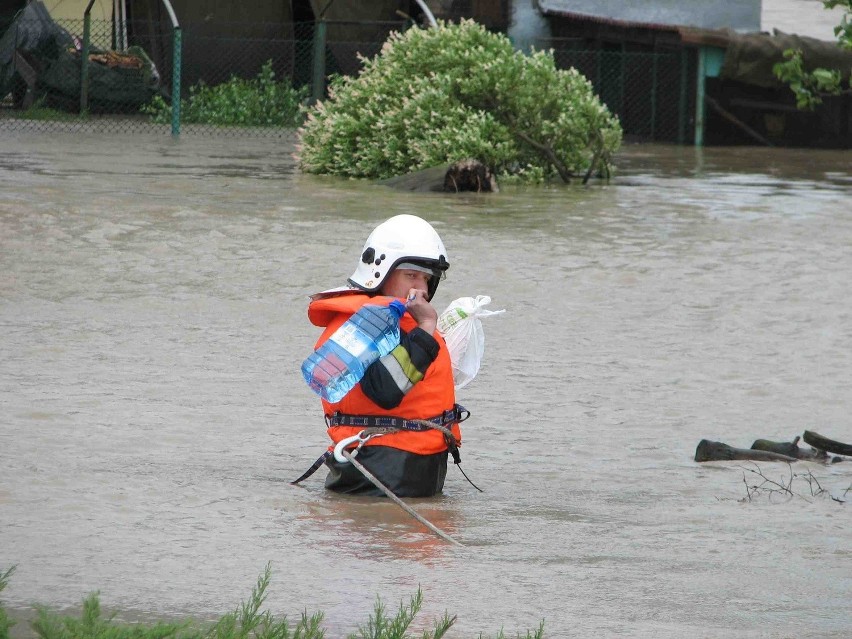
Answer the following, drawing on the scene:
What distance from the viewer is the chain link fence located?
82.0 ft

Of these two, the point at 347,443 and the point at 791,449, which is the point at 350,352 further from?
the point at 791,449

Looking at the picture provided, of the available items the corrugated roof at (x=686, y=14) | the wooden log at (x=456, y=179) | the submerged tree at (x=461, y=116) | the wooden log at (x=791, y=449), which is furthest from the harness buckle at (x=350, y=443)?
the corrugated roof at (x=686, y=14)

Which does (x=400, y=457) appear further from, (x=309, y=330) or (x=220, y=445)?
(x=309, y=330)

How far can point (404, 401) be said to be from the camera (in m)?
5.68

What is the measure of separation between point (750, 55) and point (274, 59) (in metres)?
9.36

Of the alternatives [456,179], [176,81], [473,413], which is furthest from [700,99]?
[473,413]

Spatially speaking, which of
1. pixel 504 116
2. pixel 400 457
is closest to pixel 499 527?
pixel 400 457

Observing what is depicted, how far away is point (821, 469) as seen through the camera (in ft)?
20.9

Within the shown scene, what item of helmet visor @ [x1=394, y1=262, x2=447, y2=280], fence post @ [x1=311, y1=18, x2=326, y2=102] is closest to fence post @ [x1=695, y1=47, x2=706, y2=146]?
fence post @ [x1=311, y1=18, x2=326, y2=102]

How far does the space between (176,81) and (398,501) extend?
18.0 meters

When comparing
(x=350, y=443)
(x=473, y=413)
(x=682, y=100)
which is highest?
(x=682, y=100)

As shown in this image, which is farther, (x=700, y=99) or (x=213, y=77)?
(x=213, y=77)

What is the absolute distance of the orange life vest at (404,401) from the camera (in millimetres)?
5652

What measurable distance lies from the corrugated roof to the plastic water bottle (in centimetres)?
1994
